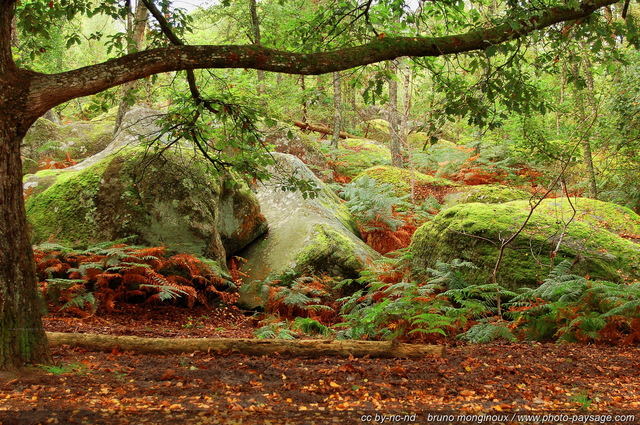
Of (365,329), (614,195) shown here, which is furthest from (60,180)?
Result: (614,195)

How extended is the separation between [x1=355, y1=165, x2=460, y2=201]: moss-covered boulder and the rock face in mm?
6945

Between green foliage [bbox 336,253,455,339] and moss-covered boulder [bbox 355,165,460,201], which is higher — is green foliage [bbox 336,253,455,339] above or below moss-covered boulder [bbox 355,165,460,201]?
below

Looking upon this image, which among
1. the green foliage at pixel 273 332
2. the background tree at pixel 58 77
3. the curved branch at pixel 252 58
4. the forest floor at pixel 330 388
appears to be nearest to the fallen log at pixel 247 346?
the forest floor at pixel 330 388

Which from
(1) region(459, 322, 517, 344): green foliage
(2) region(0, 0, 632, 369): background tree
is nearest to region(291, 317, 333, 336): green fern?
(1) region(459, 322, 517, 344): green foliage

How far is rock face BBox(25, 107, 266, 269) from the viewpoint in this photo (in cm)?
743

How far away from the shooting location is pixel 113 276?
668 cm

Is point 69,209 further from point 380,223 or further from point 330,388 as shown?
point 380,223

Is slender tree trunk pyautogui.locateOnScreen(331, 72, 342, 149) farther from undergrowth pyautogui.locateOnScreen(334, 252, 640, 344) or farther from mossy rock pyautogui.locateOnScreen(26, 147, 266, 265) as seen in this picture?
undergrowth pyautogui.locateOnScreen(334, 252, 640, 344)

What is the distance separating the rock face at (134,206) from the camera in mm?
7430

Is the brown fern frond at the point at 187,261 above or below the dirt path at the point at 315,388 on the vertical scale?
above

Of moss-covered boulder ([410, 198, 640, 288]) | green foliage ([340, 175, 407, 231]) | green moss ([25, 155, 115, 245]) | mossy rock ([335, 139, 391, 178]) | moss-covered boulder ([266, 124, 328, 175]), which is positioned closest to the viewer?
moss-covered boulder ([410, 198, 640, 288])

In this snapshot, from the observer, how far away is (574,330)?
216 inches

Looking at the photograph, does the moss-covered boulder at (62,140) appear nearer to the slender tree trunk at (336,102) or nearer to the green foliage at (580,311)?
the slender tree trunk at (336,102)

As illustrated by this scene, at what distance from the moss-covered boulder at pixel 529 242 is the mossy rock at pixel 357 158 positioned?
8133 millimetres
